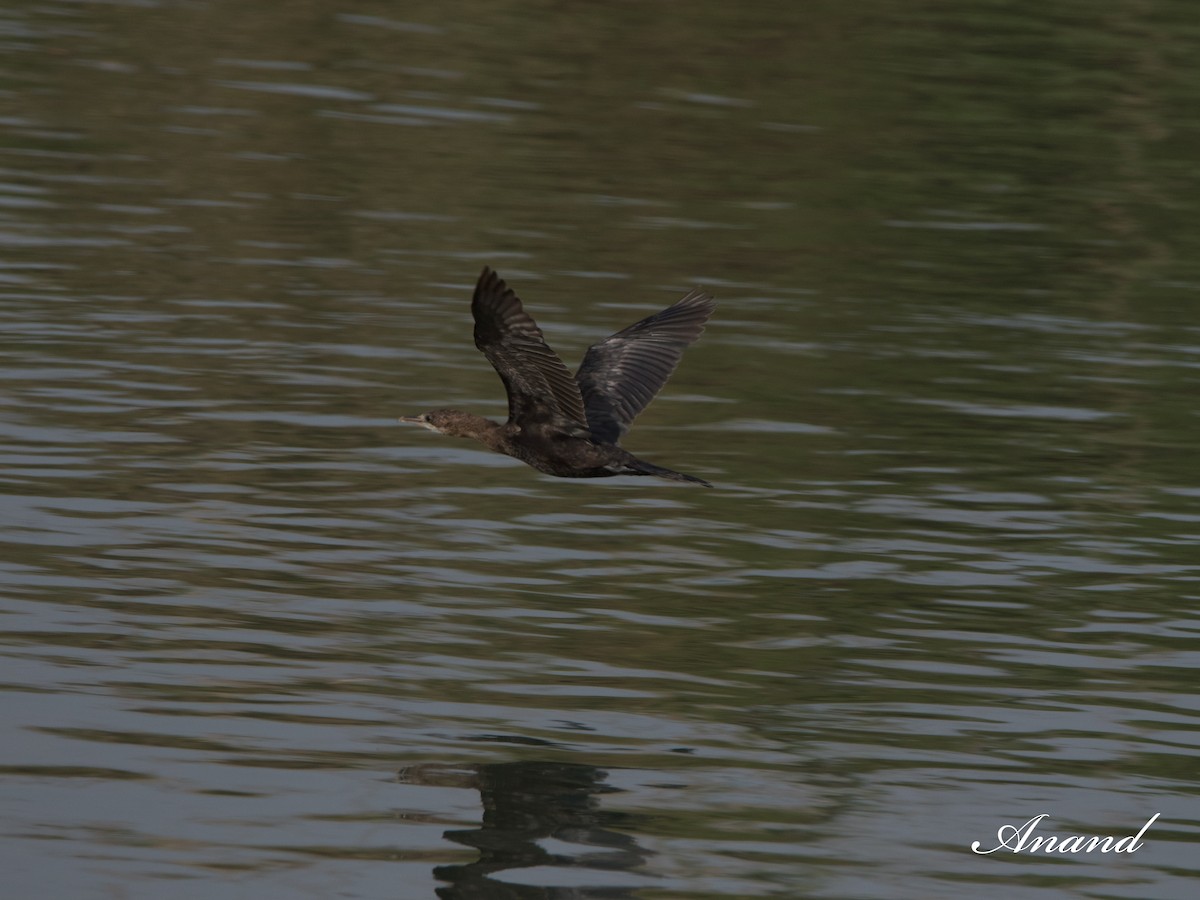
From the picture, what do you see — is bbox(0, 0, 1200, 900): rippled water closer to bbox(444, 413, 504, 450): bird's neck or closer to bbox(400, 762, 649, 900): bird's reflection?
bbox(400, 762, 649, 900): bird's reflection

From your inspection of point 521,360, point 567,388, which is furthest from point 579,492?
point 521,360

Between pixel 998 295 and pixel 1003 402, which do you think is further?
pixel 998 295

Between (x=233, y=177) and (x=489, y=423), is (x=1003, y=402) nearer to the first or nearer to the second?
(x=489, y=423)

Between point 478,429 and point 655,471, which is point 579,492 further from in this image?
point 655,471

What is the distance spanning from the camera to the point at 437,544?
39.0 ft

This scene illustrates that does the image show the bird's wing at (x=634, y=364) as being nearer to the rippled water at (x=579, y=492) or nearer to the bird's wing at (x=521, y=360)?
the bird's wing at (x=521, y=360)

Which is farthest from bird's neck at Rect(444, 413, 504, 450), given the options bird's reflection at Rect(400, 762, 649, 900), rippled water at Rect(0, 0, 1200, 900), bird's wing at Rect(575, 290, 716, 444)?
bird's reflection at Rect(400, 762, 649, 900)

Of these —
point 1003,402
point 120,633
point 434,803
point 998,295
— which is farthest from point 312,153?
point 434,803

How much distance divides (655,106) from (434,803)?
16997 millimetres

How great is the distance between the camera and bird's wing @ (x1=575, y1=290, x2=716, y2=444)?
1163cm

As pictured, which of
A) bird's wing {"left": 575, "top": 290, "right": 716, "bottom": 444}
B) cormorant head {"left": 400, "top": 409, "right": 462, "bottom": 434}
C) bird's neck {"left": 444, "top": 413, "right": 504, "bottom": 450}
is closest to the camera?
bird's neck {"left": 444, "top": 413, "right": 504, "bottom": 450}

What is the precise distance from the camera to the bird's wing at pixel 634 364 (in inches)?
458

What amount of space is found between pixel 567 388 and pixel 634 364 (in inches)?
56.1

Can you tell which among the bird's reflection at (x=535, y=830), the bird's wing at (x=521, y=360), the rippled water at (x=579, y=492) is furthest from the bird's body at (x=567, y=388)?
the bird's reflection at (x=535, y=830)
